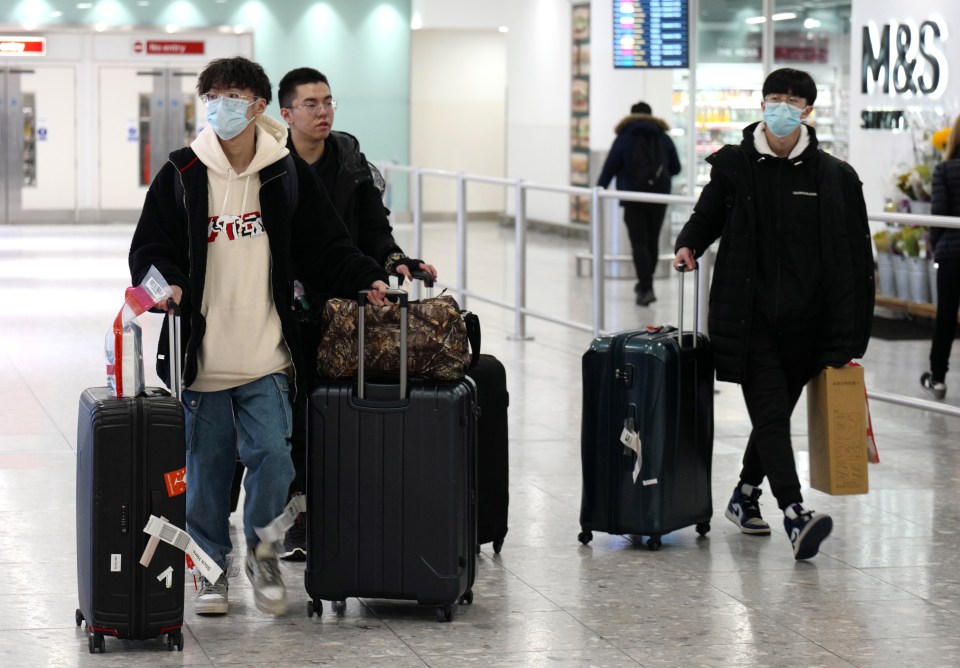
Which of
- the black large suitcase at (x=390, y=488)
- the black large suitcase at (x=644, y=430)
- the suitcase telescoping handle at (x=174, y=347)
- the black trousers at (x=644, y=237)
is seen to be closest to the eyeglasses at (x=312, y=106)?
the black large suitcase at (x=390, y=488)

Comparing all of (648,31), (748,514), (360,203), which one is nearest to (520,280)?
(648,31)

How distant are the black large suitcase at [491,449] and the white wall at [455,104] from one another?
59.1ft

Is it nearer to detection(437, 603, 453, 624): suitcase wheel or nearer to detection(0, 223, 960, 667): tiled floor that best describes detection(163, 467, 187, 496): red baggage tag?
detection(0, 223, 960, 667): tiled floor

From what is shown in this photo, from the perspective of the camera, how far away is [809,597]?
4.40 m

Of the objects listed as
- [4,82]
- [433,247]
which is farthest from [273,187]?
[4,82]

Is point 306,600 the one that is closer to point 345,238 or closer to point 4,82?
point 345,238

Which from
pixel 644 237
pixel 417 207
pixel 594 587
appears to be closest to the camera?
pixel 594 587

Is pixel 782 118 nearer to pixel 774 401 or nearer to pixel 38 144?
pixel 774 401

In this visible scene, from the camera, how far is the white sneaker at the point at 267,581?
13.6 ft

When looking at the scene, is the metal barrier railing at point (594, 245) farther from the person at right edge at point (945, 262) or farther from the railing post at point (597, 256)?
the person at right edge at point (945, 262)

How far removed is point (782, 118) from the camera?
4746 millimetres

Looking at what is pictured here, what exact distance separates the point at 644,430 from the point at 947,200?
3.64 metres

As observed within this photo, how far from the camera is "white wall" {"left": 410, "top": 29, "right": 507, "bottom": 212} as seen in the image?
2305cm

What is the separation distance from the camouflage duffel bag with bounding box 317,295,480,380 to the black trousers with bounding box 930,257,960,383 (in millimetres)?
4540
